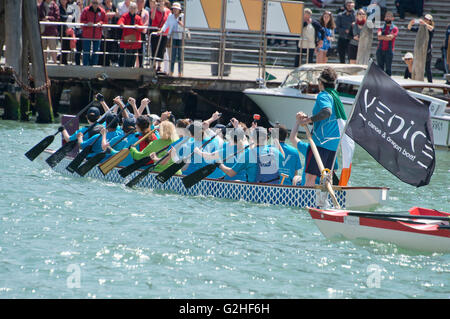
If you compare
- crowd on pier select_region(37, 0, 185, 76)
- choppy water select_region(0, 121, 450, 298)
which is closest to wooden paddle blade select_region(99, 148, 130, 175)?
choppy water select_region(0, 121, 450, 298)

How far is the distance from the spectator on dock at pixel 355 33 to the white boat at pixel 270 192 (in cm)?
1070

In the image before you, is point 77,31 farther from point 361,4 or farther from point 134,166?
point 361,4

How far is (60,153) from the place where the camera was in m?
13.6

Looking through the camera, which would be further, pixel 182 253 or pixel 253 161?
pixel 253 161


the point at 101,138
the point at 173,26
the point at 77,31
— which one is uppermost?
the point at 173,26

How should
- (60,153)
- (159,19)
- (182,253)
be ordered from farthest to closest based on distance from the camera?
(159,19) → (60,153) → (182,253)

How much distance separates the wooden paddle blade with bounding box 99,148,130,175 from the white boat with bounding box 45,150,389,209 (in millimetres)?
81

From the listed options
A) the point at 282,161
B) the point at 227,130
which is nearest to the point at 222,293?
the point at 282,161

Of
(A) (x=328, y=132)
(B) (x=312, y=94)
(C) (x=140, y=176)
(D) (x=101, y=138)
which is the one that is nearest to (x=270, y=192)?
(A) (x=328, y=132)

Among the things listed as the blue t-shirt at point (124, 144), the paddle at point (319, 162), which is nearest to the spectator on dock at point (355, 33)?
the blue t-shirt at point (124, 144)

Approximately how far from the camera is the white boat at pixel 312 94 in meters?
18.7

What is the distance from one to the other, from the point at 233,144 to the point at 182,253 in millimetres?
3079
